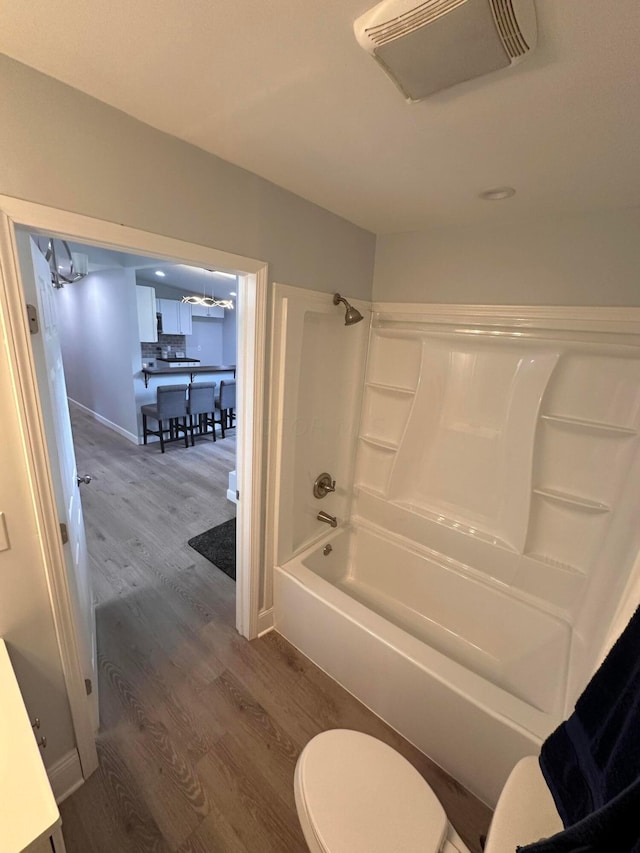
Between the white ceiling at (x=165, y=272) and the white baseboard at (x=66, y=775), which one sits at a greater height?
the white ceiling at (x=165, y=272)

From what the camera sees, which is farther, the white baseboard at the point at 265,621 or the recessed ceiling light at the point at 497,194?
the white baseboard at the point at 265,621

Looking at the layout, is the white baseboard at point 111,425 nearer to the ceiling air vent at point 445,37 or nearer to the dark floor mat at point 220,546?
the dark floor mat at point 220,546

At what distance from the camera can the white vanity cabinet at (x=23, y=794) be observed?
2.32 feet

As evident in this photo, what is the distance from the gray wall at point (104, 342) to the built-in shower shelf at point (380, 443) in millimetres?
3932

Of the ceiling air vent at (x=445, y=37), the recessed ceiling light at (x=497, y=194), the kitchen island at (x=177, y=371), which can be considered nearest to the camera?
the ceiling air vent at (x=445, y=37)

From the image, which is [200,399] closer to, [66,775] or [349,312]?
[349,312]

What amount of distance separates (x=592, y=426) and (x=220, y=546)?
2692 mm

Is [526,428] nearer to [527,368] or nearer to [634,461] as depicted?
[527,368]

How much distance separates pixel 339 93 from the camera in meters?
0.89

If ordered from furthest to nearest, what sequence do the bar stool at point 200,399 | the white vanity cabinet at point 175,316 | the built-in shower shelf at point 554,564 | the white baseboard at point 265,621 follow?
the white vanity cabinet at point 175,316 < the bar stool at point 200,399 < the white baseboard at point 265,621 < the built-in shower shelf at point 554,564

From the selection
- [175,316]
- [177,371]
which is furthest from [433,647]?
[175,316]

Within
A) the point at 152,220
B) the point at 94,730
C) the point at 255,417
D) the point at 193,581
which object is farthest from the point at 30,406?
the point at 193,581

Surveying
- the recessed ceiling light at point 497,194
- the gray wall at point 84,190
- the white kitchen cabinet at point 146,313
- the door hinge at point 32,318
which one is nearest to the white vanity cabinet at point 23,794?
the gray wall at point 84,190

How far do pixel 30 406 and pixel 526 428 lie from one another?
212 cm
